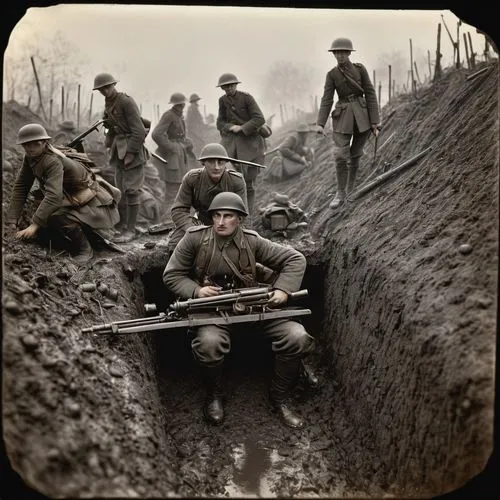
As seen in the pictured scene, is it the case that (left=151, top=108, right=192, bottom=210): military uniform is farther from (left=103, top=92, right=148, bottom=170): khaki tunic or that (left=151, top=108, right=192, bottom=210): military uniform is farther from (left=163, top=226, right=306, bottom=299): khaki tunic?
(left=163, top=226, right=306, bottom=299): khaki tunic

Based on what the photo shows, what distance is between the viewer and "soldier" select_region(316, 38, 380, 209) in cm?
677

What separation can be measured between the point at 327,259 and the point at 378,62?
8.08 ft

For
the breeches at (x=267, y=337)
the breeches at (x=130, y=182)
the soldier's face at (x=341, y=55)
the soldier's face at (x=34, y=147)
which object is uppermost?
the soldier's face at (x=341, y=55)

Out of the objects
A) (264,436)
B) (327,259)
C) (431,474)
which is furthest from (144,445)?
(327,259)

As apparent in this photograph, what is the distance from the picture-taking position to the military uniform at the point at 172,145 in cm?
972

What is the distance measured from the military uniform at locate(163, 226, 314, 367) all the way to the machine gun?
0.13 meters

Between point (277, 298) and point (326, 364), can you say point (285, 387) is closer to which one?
point (326, 364)

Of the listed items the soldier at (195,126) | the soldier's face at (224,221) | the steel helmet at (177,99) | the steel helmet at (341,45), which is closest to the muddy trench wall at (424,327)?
the soldier's face at (224,221)

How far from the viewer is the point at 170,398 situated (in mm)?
5562

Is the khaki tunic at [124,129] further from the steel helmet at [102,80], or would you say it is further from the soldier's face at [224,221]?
the soldier's face at [224,221]

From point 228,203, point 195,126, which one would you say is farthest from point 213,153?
point 195,126

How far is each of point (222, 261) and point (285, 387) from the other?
1.43 meters

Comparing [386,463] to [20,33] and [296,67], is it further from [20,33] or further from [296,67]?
[296,67]

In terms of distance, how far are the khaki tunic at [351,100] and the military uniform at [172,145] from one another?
12.0ft
